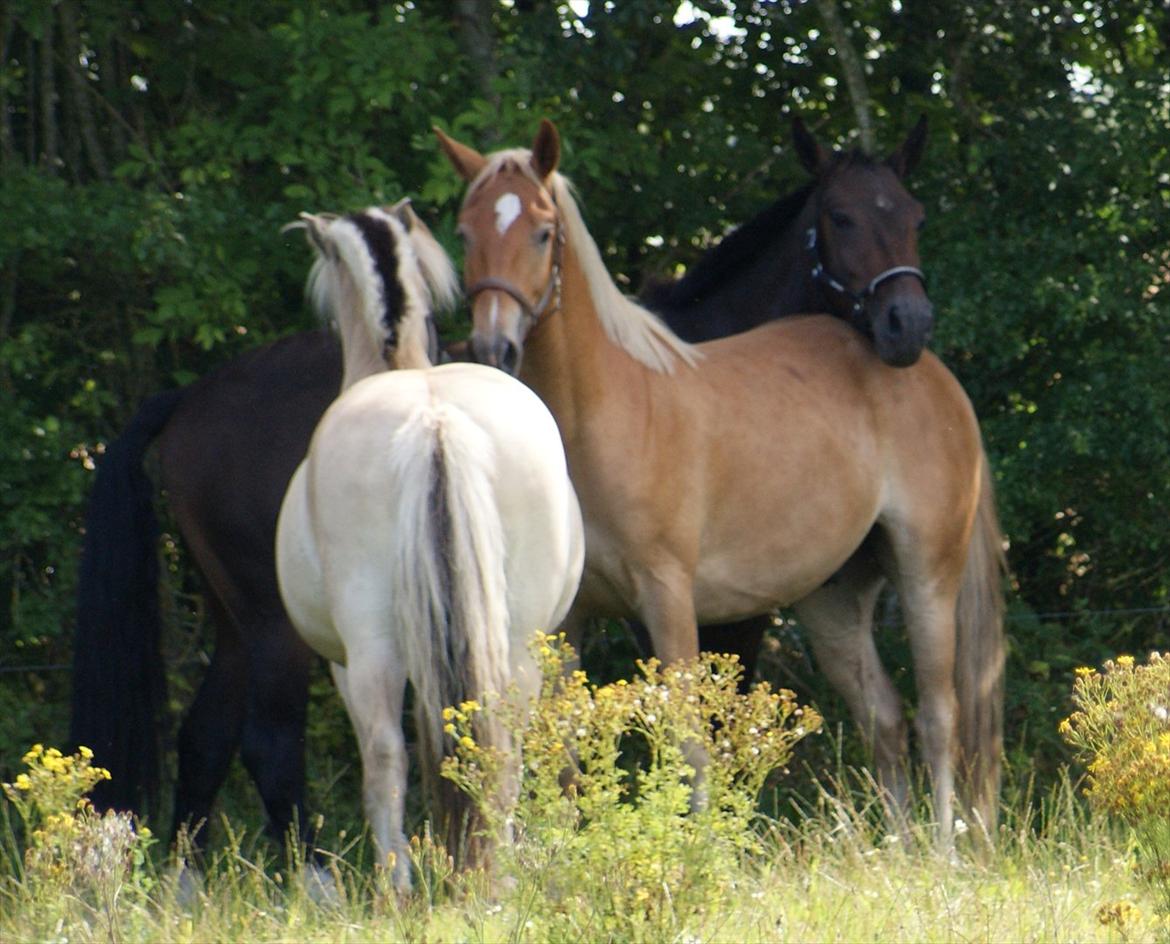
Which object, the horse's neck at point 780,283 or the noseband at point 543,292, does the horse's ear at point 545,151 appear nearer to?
the noseband at point 543,292

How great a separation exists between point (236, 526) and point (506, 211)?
1463mm

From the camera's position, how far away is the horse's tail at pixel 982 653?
5.91 meters

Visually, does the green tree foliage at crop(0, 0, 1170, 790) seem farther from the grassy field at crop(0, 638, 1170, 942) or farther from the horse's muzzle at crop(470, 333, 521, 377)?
the grassy field at crop(0, 638, 1170, 942)

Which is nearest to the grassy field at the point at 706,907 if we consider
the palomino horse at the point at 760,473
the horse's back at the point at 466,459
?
the horse's back at the point at 466,459

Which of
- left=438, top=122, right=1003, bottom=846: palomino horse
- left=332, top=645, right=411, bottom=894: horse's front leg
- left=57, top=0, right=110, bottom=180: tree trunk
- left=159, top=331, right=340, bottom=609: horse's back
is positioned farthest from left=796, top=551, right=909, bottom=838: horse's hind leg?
left=57, top=0, right=110, bottom=180: tree trunk

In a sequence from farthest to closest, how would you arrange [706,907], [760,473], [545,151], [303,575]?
1. [760,473]
2. [545,151]
3. [303,575]
4. [706,907]

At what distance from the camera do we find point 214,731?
591 centimetres

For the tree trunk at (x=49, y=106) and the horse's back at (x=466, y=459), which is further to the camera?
the tree trunk at (x=49, y=106)

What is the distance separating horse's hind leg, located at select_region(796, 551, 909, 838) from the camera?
6074 millimetres

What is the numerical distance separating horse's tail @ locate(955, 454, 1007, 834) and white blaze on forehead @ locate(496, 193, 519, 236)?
2.14 metres

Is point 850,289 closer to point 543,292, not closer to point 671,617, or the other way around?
point 543,292

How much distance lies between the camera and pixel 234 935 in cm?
360

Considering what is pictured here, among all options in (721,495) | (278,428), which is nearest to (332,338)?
(278,428)

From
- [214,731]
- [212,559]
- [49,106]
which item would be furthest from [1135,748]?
[49,106]
